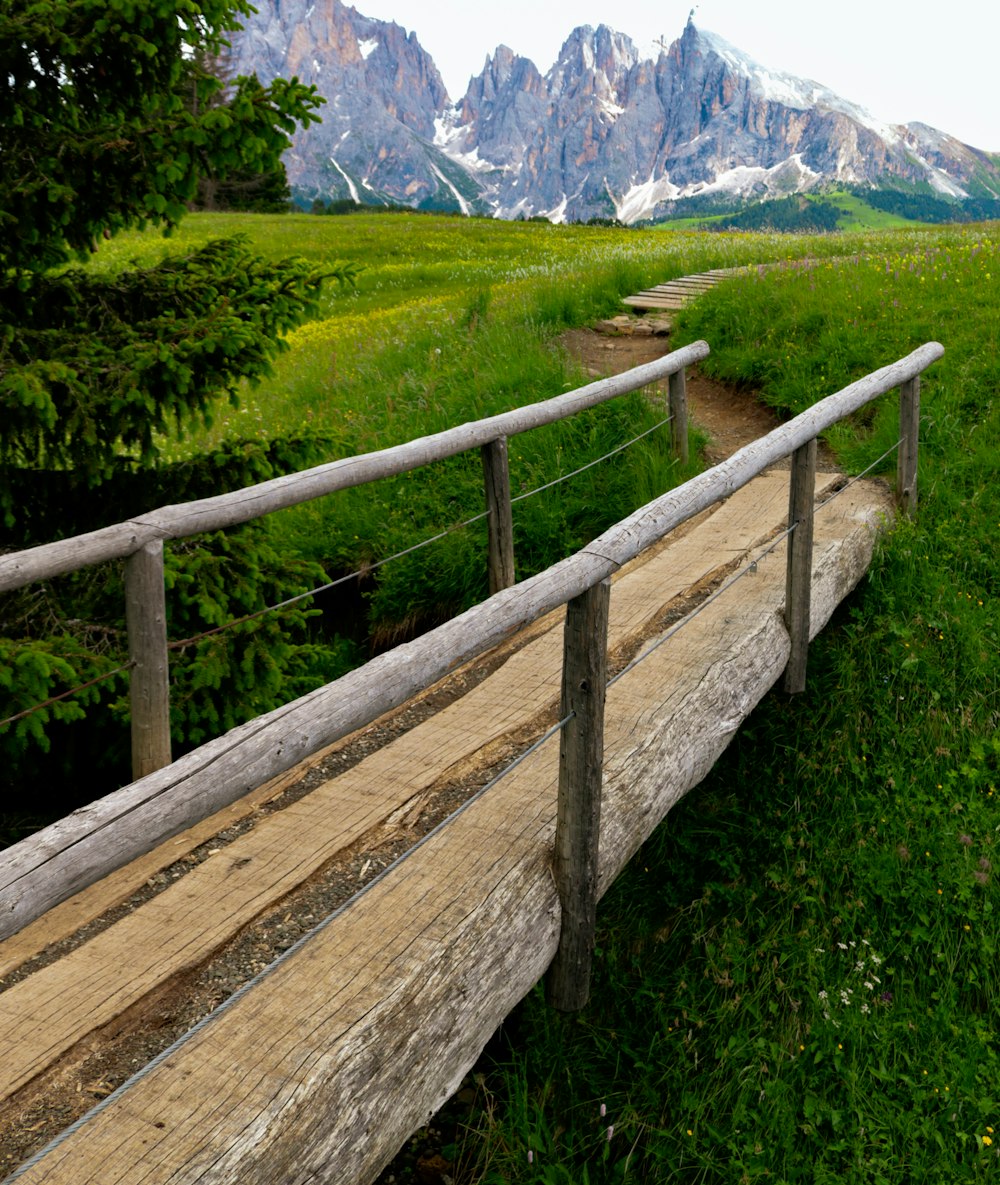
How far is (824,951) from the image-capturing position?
4113 millimetres

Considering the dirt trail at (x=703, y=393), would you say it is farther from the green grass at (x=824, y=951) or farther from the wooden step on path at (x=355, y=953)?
the wooden step on path at (x=355, y=953)

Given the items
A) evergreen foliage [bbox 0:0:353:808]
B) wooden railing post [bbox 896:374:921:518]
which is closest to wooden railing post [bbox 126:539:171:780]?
evergreen foliage [bbox 0:0:353:808]

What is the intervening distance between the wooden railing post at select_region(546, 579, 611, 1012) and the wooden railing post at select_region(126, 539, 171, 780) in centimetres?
153

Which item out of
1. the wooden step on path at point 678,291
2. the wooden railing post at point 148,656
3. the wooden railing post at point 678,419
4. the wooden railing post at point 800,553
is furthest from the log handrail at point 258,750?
the wooden step on path at point 678,291

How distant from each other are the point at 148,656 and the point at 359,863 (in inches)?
45.4

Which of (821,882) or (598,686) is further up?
(598,686)

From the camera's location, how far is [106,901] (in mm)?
3096

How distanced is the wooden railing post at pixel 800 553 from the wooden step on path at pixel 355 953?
0.43 m

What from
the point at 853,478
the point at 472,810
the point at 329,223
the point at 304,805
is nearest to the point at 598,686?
the point at 472,810

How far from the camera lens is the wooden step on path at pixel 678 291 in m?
11.6

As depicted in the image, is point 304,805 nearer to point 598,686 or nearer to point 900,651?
point 598,686

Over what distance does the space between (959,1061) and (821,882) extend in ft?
2.95

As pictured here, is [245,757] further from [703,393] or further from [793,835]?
[703,393]

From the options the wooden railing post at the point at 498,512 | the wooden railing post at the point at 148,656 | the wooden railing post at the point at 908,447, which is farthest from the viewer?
the wooden railing post at the point at 908,447
